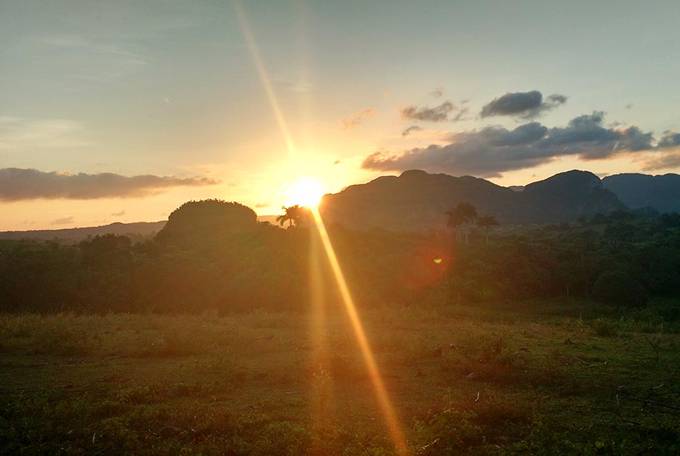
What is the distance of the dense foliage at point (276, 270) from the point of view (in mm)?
45094

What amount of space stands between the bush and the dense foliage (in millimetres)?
108

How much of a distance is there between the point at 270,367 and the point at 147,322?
11261mm

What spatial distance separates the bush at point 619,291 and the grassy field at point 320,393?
3512 centimetres

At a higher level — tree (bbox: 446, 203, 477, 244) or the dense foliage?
tree (bbox: 446, 203, 477, 244)

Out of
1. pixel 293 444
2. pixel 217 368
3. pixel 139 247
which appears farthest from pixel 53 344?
pixel 139 247

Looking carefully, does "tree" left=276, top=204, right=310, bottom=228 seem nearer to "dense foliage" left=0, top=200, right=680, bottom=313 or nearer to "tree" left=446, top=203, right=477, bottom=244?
"dense foliage" left=0, top=200, right=680, bottom=313

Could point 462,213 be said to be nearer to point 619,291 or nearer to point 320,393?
point 619,291

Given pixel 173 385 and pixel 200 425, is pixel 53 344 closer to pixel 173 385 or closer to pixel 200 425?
pixel 173 385

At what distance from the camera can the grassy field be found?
8.95 meters

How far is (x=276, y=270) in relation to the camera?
169 ft

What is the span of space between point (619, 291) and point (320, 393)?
50.9 m

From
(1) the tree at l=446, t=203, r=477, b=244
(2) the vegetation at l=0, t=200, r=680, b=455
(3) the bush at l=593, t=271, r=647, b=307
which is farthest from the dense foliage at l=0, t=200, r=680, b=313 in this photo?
(2) the vegetation at l=0, t=200, r=680, b=455

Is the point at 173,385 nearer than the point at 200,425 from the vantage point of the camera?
No

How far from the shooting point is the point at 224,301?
46594 millimetres
